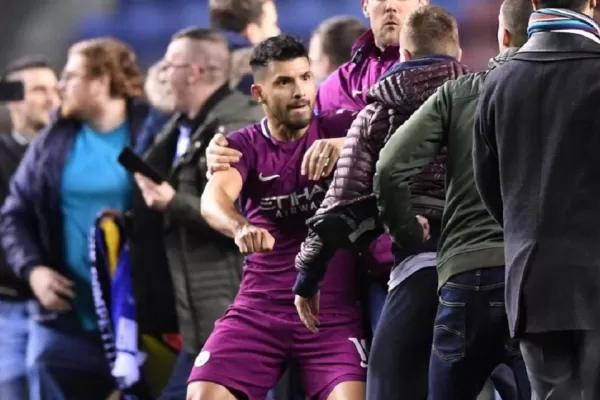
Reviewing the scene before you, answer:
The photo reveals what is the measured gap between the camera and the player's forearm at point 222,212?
5.03m

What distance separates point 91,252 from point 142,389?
64 cm

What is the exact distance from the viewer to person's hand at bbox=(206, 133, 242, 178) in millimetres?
5266

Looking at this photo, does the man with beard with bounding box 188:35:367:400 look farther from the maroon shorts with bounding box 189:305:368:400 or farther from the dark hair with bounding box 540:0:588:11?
the dark hair with bounding box 540:0:588:11

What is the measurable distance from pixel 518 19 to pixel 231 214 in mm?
1129

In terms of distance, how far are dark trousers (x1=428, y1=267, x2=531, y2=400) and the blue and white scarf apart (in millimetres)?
2603

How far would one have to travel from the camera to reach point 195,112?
6703mm

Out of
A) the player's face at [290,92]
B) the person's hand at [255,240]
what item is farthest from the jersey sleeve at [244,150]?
the person's hand at [255,240]

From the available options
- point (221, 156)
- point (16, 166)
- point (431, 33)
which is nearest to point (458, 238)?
point (431, 33)

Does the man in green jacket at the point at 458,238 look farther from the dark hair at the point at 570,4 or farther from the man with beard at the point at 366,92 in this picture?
the man with beard at the point at 366,92

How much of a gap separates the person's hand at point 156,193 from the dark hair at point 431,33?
1954 mm

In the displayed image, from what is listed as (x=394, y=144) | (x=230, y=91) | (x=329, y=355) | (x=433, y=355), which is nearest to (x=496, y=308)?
(x=433, y=355)

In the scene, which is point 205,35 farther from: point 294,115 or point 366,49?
point 294,115

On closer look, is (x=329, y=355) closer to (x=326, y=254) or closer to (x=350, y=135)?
(x=326, y=254)

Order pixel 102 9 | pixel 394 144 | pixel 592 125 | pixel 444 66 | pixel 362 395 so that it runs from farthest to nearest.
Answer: pixel 102 9 < pixel 362 395 < pixel 444 66 < pixel 394 144 < pixel 592 125
